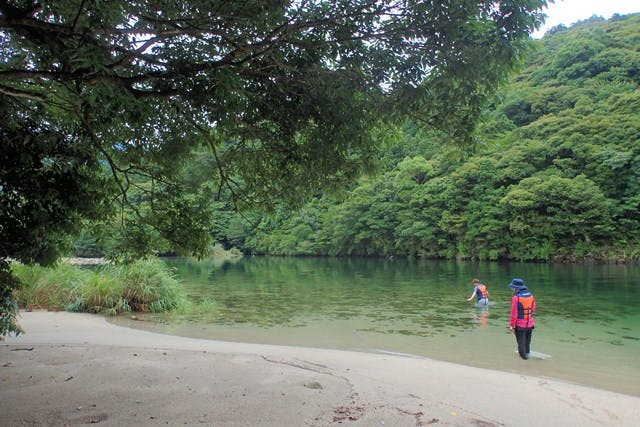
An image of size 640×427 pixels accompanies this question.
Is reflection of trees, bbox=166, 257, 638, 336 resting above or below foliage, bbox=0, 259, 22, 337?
below

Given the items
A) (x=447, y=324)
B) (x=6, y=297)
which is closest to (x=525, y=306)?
(x=447, y=324)

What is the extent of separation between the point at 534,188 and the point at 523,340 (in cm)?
3594

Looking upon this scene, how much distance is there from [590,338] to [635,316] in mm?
4098

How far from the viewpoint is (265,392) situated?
5.12m

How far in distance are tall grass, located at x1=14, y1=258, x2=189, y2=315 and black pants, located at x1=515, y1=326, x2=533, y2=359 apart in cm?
986

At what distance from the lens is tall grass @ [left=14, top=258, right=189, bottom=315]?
13.4 meters

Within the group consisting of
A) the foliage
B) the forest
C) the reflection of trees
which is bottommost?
the reflection of trees

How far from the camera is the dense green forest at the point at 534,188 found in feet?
131

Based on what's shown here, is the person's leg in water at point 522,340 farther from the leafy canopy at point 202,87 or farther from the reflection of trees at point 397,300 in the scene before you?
the leafy canopy at point 202,87

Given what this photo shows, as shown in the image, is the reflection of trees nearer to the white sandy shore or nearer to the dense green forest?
the white sandy shore

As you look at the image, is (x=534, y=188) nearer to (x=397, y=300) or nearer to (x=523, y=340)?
(x=397, y=300)

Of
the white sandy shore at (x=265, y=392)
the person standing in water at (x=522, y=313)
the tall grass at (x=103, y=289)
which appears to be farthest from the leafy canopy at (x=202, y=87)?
the tall grass at (x=103, y=289)

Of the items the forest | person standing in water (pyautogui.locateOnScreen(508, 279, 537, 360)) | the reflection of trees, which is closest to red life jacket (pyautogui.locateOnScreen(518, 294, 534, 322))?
person standing in water (pyautogui.locateOnScreen(508, 279, 537, 360))

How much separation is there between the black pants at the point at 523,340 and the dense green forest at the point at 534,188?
18.6 meters
